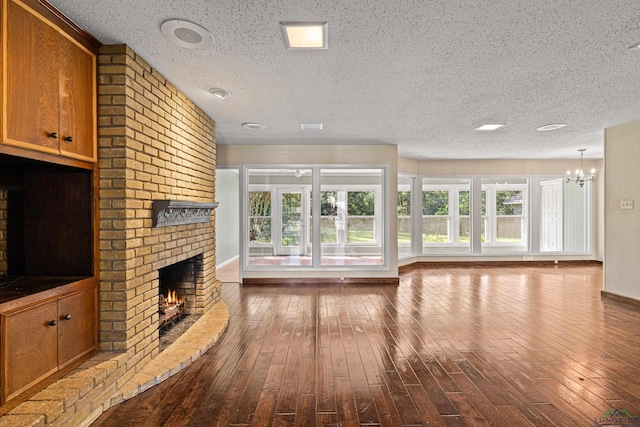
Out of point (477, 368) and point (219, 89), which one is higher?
point (219, 89)

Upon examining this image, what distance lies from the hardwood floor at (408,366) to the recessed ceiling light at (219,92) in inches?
97.8

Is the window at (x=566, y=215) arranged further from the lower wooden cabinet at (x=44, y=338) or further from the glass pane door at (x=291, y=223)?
the lower wooden cabinet at (x=44, y=338)

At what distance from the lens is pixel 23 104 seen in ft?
5.91

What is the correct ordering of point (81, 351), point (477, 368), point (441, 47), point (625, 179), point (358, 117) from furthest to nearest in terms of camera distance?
point (625, 179) → point (358, 117) → point (477, 368) → point (441, 47) → point (81, 351)

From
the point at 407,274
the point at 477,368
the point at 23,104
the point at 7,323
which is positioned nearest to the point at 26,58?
the point at 23,104

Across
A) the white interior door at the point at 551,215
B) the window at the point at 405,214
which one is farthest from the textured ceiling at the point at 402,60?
the white interior door at the point at 551,215

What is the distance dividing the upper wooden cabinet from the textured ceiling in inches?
8.0

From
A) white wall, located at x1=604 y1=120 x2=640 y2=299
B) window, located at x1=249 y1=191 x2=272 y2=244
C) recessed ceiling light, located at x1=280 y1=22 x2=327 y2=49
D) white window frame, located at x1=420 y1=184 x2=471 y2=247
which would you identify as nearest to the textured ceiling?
recessed ceiling light, located at x1=280 y1=22 x2=327 y2=49

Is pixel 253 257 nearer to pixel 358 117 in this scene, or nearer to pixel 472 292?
pixel 358 117

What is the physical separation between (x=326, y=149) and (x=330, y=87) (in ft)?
9.34

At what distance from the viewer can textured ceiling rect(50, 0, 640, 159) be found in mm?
2002

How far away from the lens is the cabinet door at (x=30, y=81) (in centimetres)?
173

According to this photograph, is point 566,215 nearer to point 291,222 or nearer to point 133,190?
point 291,222

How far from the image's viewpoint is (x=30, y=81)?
6.06 ft
